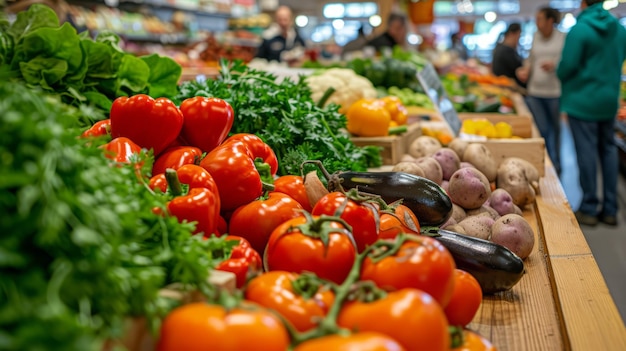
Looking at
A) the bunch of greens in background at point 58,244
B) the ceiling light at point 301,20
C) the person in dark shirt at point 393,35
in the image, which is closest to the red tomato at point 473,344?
the bunch of greens in background at point 58,244

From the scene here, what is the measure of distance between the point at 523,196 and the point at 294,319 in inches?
73.6

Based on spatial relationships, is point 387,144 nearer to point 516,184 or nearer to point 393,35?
point 516,184

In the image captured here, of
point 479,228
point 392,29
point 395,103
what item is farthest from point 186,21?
point 479,228

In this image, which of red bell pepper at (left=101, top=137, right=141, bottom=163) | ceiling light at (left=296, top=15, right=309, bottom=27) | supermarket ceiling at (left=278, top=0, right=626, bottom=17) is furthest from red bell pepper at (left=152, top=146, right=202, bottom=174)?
ceiling light at (left=296, top=15, right=309, bottom=27)

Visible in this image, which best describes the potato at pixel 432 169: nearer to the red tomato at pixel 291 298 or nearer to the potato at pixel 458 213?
the potato at pixel 458 213

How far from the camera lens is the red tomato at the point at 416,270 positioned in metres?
1.11

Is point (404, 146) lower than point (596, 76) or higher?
higher

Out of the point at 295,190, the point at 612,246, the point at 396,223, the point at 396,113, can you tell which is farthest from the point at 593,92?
the point at 396,223

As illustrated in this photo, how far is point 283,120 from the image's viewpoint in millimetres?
2324

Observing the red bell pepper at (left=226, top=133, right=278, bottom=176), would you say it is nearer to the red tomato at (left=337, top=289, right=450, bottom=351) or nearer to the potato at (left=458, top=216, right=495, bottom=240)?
the potato at (left=458, top=216, right=495, bottom=240)

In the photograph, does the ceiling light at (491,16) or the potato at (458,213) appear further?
the ceiling light at (491,16)

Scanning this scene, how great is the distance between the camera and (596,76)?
559 centimetres

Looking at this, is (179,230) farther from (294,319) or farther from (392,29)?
(392,29)

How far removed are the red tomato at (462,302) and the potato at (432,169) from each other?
1.09 meters
